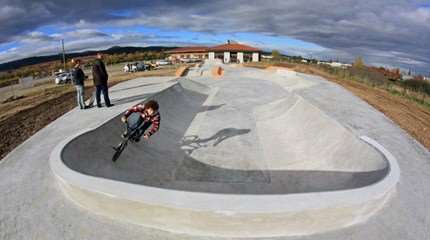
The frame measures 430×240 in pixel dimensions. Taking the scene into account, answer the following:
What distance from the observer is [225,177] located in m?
8.26

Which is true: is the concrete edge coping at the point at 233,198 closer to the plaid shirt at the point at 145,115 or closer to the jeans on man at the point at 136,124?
the plaid shirt at the point at 145,115

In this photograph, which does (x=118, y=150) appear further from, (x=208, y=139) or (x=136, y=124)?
(x=208, y=139)

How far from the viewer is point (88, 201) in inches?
194

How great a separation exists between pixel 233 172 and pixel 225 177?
1.35 ft

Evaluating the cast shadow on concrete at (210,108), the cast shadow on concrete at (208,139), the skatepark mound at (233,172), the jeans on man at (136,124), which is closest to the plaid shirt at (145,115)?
the jeans on man at (136,124)

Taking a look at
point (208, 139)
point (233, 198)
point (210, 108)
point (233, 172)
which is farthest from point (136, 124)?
point (210, 108)

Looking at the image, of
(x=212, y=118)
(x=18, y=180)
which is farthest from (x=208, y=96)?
(x=18, y=180)

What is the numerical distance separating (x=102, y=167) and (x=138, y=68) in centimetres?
4697

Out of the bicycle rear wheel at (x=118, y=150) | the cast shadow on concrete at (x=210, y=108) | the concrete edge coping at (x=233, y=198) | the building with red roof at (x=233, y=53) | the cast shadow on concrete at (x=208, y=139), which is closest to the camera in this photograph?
the concrete edge coping at (x=233, y=198)

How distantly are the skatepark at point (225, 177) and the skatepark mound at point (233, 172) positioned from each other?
21 mm

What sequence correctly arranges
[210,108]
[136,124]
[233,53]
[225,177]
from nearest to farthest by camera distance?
[136,124]
[225,177]
[210,108]
[233,53]

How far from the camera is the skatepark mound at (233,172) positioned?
437cm

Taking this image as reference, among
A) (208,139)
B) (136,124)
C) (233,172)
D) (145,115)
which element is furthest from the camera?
(208,139)

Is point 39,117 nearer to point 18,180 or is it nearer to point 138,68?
point 18,180
